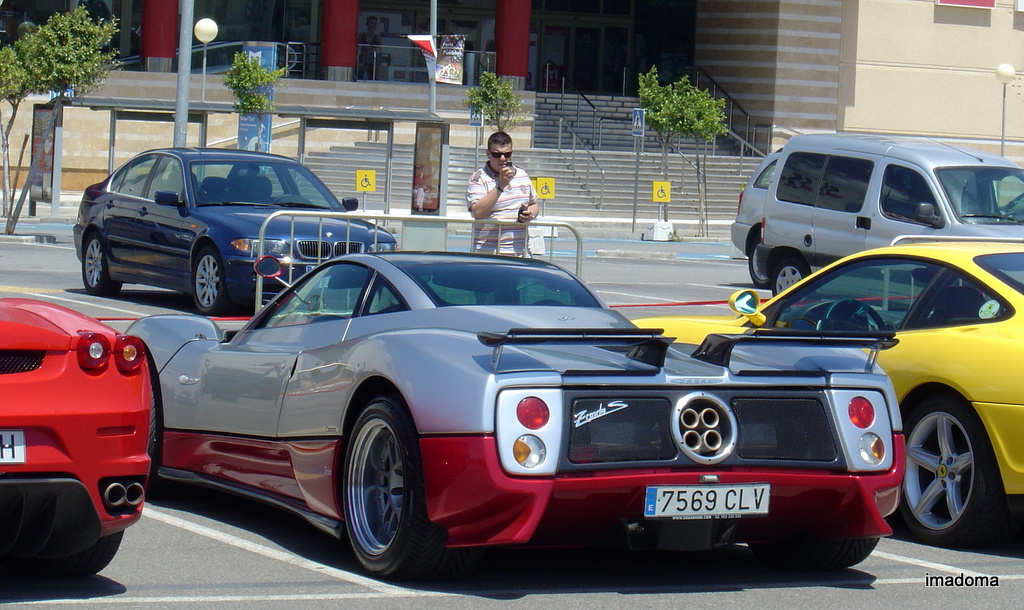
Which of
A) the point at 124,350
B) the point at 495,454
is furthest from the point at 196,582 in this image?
the point at 495,454

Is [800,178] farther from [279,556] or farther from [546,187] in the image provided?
[546,187]

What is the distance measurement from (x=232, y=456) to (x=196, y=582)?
1.13m

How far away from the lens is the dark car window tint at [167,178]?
1489 cm

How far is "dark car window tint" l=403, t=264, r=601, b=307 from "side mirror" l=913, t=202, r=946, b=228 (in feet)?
29.1

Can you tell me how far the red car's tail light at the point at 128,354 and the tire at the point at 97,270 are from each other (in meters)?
11.0

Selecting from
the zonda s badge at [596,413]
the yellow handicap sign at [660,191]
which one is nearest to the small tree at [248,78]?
the yellow handicap sign at [660,191]

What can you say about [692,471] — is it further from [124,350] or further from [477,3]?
[477,3]

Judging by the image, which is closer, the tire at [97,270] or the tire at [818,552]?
the tire at [818,552]

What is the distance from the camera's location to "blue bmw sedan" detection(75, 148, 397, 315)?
13352 millimetres

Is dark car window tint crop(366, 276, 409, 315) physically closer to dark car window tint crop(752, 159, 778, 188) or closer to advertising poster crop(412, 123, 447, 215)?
dark car window tint crop(752, 159, 778, 188)

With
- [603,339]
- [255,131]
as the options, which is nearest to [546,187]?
[255,131]

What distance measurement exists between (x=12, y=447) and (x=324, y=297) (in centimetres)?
203

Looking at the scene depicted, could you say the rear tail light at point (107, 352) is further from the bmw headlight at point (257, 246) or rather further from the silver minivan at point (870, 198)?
the silver minivan at point (870, 198)

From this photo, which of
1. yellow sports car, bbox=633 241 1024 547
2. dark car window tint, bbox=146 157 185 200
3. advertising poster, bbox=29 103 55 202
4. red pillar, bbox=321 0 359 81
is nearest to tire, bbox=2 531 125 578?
yellow sports car, bbox=633 241 1024 547
